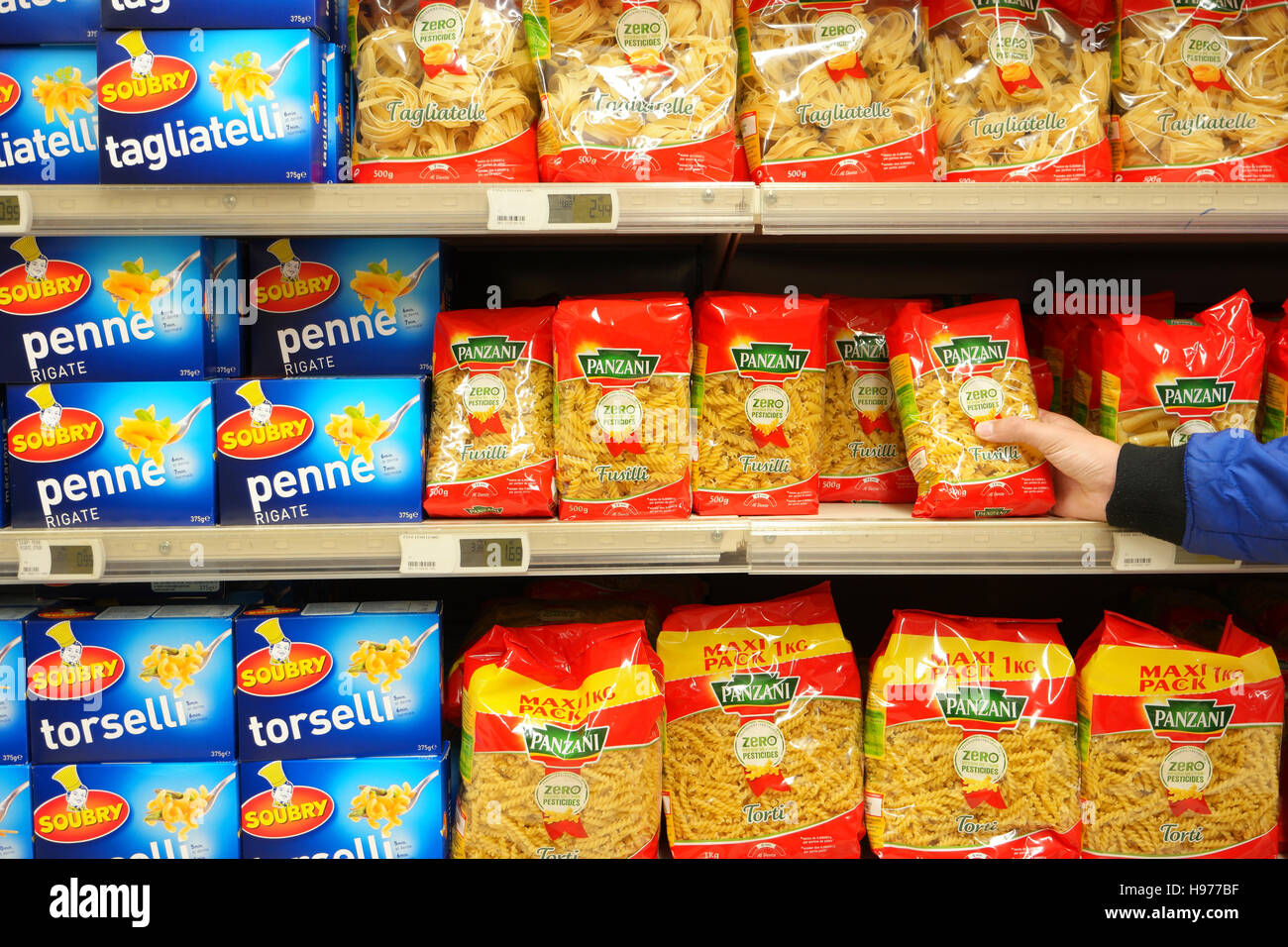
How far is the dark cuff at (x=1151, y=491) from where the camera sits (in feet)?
4.13

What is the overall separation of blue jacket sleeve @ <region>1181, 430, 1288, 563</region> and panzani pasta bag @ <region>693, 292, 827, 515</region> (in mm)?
566

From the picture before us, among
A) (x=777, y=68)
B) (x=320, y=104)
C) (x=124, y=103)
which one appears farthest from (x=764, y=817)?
(x=124, y=103)

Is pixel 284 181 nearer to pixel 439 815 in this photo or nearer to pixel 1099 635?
pixel 439 815

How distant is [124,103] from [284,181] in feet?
0.85

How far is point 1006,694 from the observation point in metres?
1.39

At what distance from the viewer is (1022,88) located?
4.52 feet

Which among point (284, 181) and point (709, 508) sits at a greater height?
point (284, 181)

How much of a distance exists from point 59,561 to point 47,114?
2.29ft

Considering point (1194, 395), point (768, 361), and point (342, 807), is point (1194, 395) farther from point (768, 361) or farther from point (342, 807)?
point (342, 807)

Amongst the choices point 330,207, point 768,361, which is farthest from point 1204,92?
point 330,207

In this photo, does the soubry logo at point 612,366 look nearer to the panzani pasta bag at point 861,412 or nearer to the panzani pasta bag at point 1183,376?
the panzani pasta bag at point 861,412

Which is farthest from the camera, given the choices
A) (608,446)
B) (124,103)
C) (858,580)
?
(858,580)

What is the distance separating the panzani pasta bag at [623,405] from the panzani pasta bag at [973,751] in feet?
1.65

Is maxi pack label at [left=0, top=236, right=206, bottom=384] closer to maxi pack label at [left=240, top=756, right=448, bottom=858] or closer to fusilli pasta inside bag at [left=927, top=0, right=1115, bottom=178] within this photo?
maxi pack label at [left=240, top=756, right=448, bottom=858]
